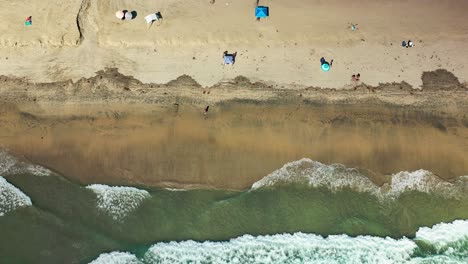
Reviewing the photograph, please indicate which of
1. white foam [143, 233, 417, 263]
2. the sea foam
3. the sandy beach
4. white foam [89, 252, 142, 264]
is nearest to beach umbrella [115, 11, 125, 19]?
the sandy beach

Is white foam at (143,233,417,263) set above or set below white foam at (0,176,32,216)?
below

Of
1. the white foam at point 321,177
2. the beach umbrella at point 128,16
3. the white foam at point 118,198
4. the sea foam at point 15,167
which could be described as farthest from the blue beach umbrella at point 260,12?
the sea foam at point 15,167

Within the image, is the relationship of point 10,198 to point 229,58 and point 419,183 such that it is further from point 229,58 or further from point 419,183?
point 419,183

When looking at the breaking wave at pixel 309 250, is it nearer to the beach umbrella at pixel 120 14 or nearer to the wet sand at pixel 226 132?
the wet sand at pixel 226 132

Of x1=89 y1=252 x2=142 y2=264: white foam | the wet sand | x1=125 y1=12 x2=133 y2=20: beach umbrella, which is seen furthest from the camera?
x1=125 y1=12 x2=133 y2=20: beach umbrella

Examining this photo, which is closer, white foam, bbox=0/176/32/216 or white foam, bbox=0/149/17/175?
white foam, bbox=0/176/32/216

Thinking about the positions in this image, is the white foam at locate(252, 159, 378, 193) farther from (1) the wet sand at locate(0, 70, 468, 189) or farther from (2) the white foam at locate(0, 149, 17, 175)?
(2) the white foam at locate(0, 149, 17, 175)

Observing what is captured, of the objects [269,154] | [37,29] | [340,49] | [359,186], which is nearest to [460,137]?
[359,186]
